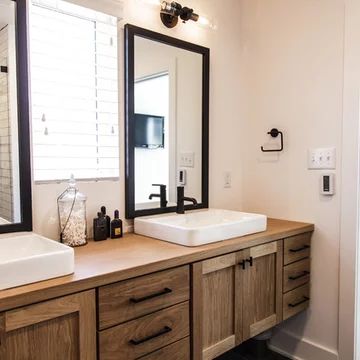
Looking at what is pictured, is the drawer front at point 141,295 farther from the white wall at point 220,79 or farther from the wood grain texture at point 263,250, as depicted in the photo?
the white wall at point 220,79

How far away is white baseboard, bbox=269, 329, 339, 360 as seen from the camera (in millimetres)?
2051

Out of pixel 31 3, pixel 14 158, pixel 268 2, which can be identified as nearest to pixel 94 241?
pixel 14 158

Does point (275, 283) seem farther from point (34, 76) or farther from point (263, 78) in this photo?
point (34, 76)

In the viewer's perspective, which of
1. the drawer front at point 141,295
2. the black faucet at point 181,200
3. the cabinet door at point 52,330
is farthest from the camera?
the black faucet at point 181,200

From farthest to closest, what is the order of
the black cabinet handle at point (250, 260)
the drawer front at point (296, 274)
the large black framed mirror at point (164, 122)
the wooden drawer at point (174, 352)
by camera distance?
the drawer front at point (296, 274) < the large black framed mirror at point (164, 122) < the black cabinet handle at point (250, 260) < the wooden drawer at point (174, 352)

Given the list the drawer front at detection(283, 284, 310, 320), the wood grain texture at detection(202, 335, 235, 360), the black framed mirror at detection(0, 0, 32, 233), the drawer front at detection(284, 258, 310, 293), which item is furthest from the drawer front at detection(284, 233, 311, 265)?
the black framed mirror at detection(0, 0, 32, 233)

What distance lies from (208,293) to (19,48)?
1.30 metres

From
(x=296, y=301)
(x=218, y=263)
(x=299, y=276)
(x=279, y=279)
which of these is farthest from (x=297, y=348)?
(x=218, y=263)

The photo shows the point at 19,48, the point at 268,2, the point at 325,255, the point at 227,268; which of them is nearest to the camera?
the point at 19,48

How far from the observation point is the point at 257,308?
176 cm

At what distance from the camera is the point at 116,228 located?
171cm

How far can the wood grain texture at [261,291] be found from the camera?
170 cm

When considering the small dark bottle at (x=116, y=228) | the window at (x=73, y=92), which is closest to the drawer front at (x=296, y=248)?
the small dark bottle at (x=116, y=228)

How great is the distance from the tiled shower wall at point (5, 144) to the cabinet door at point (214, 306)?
0.82 metres
